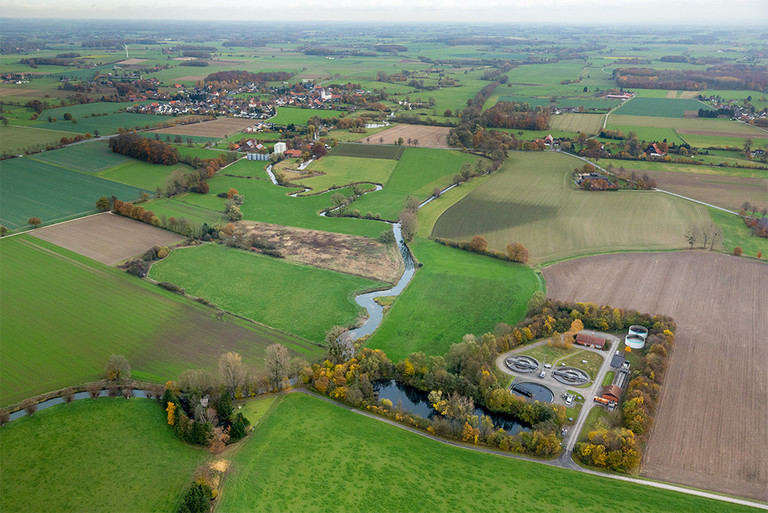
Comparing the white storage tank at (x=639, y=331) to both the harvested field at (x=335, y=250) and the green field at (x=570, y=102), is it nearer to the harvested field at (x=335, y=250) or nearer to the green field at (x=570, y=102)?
the harvested field at (x=335, y=250)

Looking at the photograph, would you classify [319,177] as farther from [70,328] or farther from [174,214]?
[70,328]

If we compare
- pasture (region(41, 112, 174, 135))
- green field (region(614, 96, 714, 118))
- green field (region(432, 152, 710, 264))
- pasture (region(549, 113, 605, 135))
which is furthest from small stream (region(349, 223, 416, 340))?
green field (region(614, 96, 714, 118))

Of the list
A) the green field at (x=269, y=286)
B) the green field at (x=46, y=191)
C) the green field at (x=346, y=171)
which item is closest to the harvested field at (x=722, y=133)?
the green field at (x=346, y=171)

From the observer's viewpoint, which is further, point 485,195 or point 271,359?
point 485,195

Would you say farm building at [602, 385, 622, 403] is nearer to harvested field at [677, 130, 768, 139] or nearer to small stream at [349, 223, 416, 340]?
small stream at [349, 223, 416, 340]

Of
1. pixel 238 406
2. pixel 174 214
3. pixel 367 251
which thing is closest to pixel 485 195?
pixel 367 251
